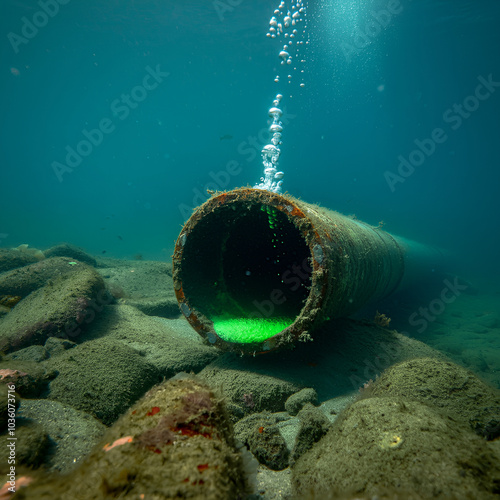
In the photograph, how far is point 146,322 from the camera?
4.75 m

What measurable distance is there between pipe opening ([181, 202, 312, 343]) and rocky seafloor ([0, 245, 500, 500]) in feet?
1.74

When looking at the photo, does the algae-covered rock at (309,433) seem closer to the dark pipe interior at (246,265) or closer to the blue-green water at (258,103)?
the dark pipe interior at (246,265)

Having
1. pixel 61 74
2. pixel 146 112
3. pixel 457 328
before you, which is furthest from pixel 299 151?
pixel 457 328

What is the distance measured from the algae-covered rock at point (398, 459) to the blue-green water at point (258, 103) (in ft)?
47.6

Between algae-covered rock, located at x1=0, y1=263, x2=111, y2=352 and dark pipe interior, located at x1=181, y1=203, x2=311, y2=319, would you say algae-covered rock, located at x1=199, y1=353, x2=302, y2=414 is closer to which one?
dark pipe interior, located at x1=181, y1=203, x2=311, y2=319

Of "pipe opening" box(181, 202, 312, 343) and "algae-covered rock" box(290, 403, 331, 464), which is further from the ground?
"pipe opening" box(181, 202, 312, 343)

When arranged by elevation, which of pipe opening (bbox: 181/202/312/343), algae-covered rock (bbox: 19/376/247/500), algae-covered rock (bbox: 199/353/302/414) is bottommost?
algae-covered rock (bbox: 199/353/302/414)

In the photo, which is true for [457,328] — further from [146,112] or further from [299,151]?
[299,151]

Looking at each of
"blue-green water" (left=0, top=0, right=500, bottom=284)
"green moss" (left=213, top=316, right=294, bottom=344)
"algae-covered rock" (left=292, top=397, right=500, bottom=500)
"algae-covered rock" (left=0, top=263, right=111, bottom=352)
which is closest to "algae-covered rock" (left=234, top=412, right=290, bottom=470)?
"algae-covered rock" (left=292, top=397, right=500, bottom=500)

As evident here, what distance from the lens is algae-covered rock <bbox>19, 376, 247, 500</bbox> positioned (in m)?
0.80

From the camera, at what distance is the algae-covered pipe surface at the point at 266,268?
2986mm

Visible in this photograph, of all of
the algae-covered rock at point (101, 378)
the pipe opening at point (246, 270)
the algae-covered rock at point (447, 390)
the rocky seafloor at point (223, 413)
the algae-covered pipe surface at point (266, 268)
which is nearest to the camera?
the rocky seafloor at point (223, 413)

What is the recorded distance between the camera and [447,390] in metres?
2.19

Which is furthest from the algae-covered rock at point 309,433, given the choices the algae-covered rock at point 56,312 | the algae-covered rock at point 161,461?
the algae-covered rock at point 56,312
